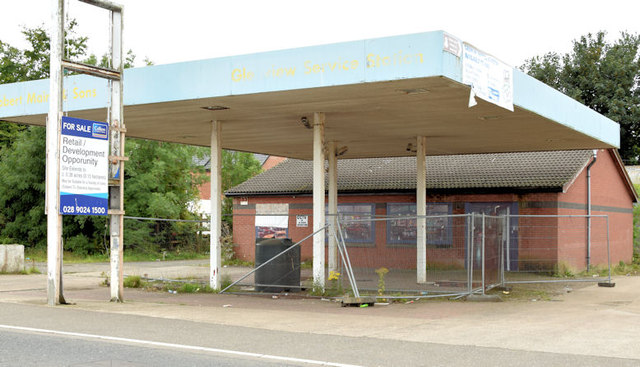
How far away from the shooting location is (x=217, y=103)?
611 inches

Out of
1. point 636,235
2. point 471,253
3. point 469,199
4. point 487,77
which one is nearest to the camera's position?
point 487,77

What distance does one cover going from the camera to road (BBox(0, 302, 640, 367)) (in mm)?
8445

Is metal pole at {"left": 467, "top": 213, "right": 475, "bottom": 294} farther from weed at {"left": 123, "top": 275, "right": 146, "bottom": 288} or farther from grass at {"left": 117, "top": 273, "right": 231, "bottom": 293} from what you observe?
weed at {"left": 123, "top": 275, "right": 146, "bottom": 288}

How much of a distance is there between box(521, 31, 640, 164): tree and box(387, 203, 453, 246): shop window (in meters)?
29.8

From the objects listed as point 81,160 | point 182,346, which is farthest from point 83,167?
point 182,346

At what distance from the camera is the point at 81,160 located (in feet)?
46.5

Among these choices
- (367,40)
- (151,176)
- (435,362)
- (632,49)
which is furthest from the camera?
(632,49)

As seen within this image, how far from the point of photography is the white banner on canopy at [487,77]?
1305cm

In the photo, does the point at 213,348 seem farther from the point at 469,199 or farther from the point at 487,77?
the point at 469,199

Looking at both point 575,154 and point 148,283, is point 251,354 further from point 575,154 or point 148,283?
point 575,154

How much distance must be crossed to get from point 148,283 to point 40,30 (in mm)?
27256

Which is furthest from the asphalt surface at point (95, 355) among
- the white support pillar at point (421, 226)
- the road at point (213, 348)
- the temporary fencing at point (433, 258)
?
the white support pillar at point (421, 226)

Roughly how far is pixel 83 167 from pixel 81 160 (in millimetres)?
146

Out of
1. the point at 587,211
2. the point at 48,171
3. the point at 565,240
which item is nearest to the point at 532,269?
the point at 565,240
